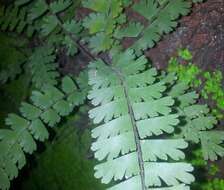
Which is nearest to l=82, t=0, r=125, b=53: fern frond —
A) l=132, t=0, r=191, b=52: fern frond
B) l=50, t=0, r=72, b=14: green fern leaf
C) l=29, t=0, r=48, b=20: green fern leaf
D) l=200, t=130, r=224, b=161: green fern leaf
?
l=132, t=0, r=191, b=52: fern frond

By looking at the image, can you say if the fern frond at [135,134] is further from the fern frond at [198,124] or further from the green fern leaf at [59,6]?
the green fern leaf at [59,6]

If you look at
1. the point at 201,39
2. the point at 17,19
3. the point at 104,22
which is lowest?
the point at 201,39

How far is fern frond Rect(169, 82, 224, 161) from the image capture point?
1846 mm

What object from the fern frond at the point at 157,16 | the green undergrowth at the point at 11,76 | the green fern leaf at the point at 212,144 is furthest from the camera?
the green undergrowth at the point at 11,76

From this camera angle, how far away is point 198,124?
188cm

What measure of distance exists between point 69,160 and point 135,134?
42.5 inches

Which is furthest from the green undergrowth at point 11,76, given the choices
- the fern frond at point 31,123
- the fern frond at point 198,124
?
the fern frond at point 198,124

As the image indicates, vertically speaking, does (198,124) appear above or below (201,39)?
below

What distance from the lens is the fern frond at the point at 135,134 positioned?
1.47m

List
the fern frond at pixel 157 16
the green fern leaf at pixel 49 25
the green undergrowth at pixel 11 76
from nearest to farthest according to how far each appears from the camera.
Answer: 1. the fern frond at pixel 157 16
2. the green fern leaf at pixel 49 25
3. the green undergrowth at pixel 11 76

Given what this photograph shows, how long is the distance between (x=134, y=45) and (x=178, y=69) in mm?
275

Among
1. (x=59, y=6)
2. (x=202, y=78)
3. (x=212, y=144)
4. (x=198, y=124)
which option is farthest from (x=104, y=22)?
(x=212, y=144)

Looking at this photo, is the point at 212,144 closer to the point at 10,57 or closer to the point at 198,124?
the point at 198,124

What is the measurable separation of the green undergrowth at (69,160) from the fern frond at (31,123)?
29cm
